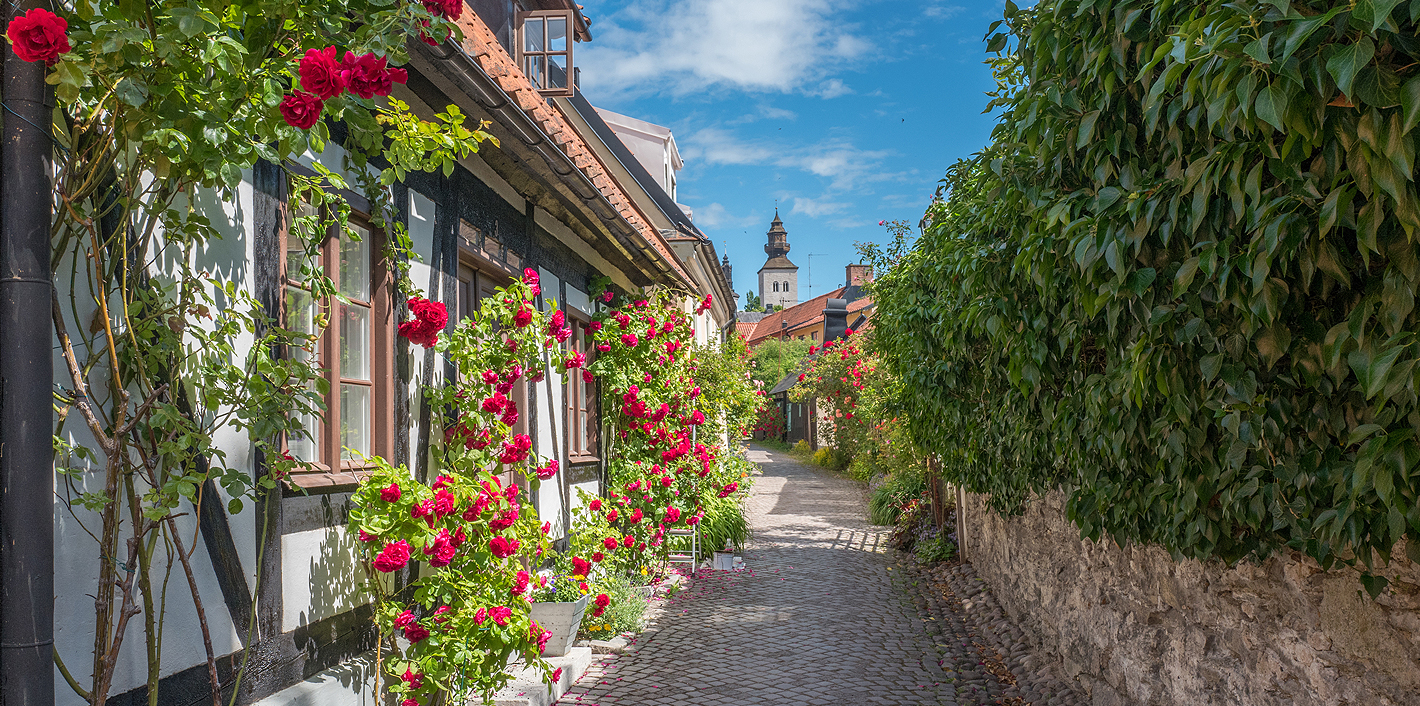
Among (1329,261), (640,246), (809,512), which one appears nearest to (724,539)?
(640,246)

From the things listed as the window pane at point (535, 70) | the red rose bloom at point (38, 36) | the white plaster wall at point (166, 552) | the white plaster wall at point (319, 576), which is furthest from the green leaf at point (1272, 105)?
the window pane at point (535, 70)

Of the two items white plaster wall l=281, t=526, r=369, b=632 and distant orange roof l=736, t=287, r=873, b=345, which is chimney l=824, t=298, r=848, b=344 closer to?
distant orange roof l=736, t=287, r=873, b=345

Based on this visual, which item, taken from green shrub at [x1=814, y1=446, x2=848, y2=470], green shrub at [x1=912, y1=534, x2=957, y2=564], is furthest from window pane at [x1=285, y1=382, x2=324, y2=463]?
green shrub at [x1=814, y1=446, x2=848, y2=470]

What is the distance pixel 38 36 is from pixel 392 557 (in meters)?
2.37

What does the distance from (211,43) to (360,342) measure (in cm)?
230

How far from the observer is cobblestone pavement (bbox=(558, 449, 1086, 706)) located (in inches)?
212

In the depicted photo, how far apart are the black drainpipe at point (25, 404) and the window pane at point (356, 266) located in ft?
6.77

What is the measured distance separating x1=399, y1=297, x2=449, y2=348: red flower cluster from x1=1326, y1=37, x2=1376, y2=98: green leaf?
134 inches

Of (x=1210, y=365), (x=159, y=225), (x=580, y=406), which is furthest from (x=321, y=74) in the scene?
Result: (x=580, y=406)

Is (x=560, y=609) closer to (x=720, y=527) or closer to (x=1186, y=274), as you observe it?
(x=720, y=527)

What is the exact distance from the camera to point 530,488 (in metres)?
6.67

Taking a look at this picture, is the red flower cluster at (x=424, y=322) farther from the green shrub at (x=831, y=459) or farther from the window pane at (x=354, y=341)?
the green shrub at (x=831, y=459)

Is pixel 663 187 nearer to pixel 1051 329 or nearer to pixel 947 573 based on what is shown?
pixel 947 573

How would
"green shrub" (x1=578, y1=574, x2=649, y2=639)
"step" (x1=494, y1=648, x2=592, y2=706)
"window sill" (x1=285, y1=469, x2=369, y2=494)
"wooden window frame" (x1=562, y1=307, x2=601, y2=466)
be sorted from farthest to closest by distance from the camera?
"wooden window frame" (x1=562, y1=307, x2=601, y2=466), "green shrub" (x1=578, y1=574, x2=649, y2=639), "step" (x1=494, y1=648, x2=592, y2=706), "window sill" (x1=285, y1=469, x2=369, y2=494)
